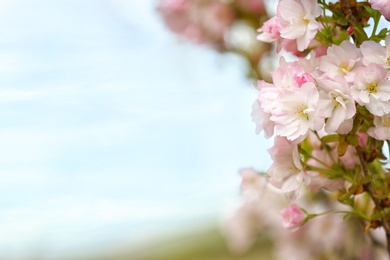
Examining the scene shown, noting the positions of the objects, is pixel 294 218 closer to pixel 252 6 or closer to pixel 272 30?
pixel 272 30

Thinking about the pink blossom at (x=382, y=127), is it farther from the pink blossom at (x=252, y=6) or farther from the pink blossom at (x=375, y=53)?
the pink blossom at (x=252, y=6)

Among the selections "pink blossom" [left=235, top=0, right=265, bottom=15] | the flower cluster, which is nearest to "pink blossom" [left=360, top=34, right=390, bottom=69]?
the flower cluster

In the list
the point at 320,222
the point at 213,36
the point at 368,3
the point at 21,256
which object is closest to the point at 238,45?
the point at 213,36

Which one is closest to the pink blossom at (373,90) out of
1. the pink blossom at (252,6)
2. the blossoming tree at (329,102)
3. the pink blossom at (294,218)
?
the blossoming tree at (329,102)

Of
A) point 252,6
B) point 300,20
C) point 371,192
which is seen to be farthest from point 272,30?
point 252,6

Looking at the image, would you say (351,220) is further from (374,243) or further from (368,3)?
(368,3)

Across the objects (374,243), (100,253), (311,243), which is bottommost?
(374,243)

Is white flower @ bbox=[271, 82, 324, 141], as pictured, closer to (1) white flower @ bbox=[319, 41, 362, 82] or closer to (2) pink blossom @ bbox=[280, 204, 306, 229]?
(1) white flower @ bbox=[319, 41, 362, 82]
